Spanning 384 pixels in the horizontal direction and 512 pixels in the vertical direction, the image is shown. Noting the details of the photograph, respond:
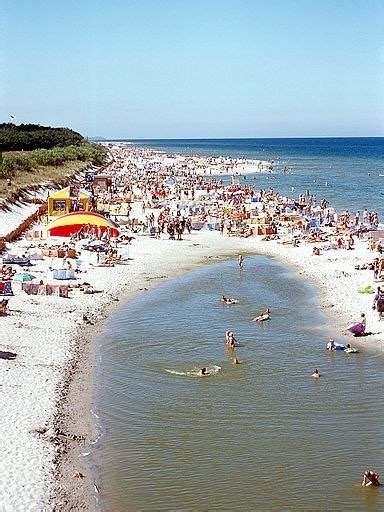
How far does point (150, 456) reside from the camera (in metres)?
12.0

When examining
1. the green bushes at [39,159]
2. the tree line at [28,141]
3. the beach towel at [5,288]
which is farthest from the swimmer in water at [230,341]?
the tree line at [28,141]

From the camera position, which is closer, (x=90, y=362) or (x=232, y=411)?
(x=232, y=411)

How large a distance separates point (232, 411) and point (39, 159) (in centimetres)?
4669

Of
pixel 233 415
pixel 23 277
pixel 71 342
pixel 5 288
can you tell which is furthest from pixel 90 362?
pixel 23 277

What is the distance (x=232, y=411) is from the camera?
13.9m

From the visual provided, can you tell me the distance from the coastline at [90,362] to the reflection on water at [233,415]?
290 millimetres

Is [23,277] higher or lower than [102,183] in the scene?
lower

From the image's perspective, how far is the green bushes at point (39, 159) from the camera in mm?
45344

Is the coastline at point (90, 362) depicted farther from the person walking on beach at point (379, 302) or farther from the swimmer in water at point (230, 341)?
the swimmer in water at point (230, 341)

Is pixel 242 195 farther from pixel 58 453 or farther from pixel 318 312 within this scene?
pixel 58 453

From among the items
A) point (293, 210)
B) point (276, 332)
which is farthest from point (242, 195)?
point (276, 332)

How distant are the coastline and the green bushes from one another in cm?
1593

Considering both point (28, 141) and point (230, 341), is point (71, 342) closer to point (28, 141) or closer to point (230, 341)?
point (230, 341)

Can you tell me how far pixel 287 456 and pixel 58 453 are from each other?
3.80 metres
